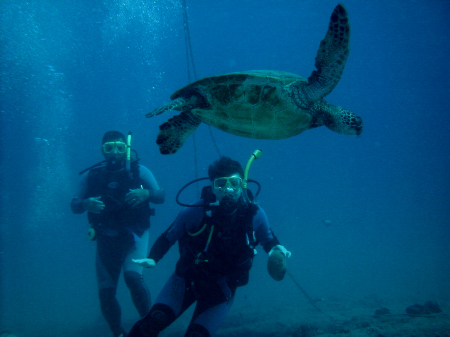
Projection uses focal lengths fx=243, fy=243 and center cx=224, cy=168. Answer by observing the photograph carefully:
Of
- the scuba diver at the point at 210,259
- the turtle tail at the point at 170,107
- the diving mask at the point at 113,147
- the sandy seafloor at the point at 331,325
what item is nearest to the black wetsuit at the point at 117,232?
the diving mask at the point at 113,147

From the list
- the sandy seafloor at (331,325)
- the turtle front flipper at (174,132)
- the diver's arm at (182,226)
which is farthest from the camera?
the sandy seafloor at (331,325)

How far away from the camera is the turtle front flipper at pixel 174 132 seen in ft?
11.1

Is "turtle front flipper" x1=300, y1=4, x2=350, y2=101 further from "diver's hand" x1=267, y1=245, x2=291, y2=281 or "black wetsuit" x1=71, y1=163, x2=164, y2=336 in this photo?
"black wetsuit" x1=71, y1=163, x2=164, y2=336

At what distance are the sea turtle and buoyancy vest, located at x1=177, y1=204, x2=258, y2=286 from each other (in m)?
1.23

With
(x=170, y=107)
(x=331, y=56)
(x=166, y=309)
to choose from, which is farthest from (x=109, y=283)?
(x=331, y=56)

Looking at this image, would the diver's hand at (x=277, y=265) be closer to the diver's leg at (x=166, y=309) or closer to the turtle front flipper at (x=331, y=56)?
the diver's leg at (x=166, y=309)

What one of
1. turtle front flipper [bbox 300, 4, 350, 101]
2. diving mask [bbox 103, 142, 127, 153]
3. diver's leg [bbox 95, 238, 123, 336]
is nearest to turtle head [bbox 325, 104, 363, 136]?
turtle front flipper [bbox 300, 4, 350, 101]

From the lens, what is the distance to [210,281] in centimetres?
289

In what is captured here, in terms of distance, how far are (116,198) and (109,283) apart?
1.42 m

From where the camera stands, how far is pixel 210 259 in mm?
2902

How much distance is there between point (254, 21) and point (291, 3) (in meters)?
9.11

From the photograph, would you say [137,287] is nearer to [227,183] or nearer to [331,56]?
[227,183]

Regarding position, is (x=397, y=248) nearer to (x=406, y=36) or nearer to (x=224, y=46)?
(x=406, y=36)

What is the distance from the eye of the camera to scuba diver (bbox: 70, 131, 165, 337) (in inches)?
150
